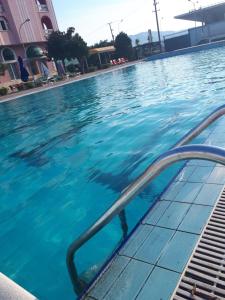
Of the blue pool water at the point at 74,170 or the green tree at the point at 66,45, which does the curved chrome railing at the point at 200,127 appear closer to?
the blue pool water at the point at 74,170

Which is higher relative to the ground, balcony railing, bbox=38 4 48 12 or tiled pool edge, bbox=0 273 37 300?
balcony railing, bbox=38 4 48 12

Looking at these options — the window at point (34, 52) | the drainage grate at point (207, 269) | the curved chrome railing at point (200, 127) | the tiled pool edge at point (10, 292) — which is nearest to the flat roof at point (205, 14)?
the window at point (34, 52)

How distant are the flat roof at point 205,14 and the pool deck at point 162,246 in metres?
53.5

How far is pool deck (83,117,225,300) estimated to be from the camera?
7.35 ft

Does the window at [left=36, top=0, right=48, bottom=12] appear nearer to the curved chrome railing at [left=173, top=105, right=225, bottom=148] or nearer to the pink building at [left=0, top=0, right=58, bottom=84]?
the pink building at [left=0, top=0, right=58, bottom=84]

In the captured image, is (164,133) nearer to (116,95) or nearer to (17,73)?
(116,95)

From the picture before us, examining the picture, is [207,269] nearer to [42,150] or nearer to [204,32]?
[42,150]

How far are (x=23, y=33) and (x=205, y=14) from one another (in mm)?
35363

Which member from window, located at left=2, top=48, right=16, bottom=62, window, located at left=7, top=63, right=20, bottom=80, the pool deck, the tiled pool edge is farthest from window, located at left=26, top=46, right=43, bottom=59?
the tiled pool edge

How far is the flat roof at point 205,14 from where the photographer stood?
50.3 m

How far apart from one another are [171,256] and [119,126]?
7154mm

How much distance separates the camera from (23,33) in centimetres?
3400

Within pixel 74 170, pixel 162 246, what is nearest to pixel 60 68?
pixel 74 170

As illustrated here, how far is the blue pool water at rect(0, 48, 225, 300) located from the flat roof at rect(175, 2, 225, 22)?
43.3 m
